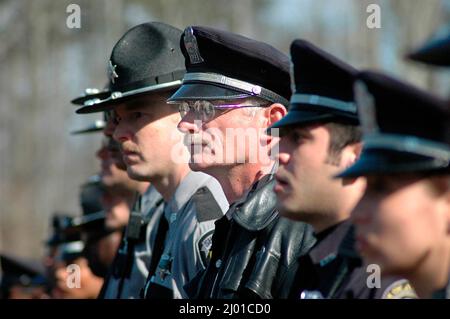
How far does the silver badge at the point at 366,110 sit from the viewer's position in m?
4.66

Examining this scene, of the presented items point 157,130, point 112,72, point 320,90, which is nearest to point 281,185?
point 320,90

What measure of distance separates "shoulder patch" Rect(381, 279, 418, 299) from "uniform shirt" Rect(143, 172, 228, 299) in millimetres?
1657

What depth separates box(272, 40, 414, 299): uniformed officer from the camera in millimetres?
5180

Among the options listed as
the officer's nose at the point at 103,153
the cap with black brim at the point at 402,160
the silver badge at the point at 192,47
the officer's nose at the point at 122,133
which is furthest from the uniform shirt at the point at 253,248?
the officer's nose at the point at 103,153

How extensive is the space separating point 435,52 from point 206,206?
2.80 meters

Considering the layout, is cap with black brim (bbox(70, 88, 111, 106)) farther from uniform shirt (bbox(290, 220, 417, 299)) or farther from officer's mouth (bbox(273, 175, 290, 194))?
uniform shirt (bbox(290, 220, 417, 299))

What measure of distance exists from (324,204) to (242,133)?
1.26m

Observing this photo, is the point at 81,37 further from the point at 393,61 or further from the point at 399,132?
the point at 399,132

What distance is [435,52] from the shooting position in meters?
4.28

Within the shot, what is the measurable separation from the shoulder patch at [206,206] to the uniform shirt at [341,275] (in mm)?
1517

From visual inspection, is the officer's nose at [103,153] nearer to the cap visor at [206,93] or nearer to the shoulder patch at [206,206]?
the shoulder patch at [206,206]

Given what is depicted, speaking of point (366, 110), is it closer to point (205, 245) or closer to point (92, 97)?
point (205, 245)

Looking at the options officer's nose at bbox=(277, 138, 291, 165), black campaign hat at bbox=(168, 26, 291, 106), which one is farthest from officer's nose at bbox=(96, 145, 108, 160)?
officer's nose at bbox=(277, 138, 291, 165)
